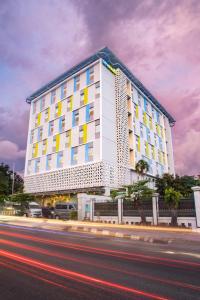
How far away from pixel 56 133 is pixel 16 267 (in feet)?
153

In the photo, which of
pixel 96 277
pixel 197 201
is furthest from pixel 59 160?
pixel 96 277

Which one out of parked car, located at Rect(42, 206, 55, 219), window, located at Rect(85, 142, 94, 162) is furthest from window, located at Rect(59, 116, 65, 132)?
parked car, located at Rect(42, 206, 55, 219)

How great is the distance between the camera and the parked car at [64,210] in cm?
3038

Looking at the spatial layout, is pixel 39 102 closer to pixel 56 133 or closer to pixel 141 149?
pixel 56 133

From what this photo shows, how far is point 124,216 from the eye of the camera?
2528cm

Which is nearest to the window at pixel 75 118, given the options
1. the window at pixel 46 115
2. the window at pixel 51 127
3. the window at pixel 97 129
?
the window at pixel 97 129

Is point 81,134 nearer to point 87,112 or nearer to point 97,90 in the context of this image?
point 87,112

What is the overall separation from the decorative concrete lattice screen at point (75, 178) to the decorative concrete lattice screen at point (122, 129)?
8.43 ft

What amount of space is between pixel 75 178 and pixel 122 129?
13.0m

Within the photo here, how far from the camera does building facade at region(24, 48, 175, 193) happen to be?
42.9 metres

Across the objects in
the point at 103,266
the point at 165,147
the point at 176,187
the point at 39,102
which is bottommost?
the point at 103,266

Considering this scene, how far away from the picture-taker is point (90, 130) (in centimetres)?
4472

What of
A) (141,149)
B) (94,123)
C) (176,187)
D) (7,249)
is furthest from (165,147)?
(7,249)

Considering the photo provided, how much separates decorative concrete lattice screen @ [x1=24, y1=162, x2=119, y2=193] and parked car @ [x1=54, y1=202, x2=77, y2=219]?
9.25m
